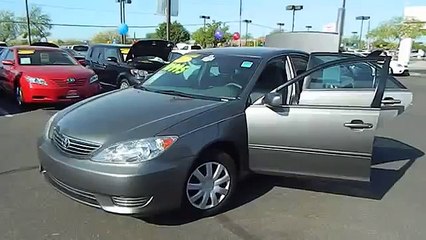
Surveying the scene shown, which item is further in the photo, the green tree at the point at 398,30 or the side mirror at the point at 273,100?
the green tree at the point at 398,30

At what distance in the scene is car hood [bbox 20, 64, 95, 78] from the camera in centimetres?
896

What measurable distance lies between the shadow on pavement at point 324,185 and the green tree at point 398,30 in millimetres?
44934

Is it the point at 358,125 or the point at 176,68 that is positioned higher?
the point at 176,68

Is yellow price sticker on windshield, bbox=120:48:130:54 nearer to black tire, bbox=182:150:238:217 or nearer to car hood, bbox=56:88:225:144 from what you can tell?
car hood, bbox=56:88:225:144

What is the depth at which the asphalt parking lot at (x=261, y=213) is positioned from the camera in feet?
11.2

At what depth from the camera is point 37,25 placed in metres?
70.7

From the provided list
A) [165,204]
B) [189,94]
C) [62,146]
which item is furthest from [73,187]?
[189,94]

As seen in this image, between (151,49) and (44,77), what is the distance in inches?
158

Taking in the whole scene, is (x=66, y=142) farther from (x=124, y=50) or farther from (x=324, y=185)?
(x=124, y=50)

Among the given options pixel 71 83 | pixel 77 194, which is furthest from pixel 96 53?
pixel 77 194

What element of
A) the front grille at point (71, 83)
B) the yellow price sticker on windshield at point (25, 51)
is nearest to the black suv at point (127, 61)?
the front grille at point (71, 83)

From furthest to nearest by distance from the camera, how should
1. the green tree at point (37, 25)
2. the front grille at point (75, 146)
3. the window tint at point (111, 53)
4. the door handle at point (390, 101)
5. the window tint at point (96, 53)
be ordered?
the green tree at point (37, 25) < the window tint at point (96, 53) < the window tint at point (111, 53) < the door handle at point (390, 101) < the front grille at point (75, 146)

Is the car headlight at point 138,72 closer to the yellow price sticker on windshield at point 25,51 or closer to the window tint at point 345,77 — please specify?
the yellow price sticker on windshield at point 25,51

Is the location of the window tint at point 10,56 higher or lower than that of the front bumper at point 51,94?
higher
